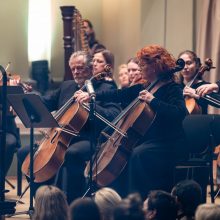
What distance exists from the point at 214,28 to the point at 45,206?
4799 mm

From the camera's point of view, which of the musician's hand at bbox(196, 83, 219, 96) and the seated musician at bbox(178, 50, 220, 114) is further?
the seated musician at bbox(178, 50, 220, 114)

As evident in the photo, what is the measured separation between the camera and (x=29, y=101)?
6008 mm

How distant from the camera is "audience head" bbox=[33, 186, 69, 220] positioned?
166 inches

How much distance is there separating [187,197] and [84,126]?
7.11ft

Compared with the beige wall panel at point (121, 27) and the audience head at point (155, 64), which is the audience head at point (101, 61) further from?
the beige wall panel at point (121, 27)

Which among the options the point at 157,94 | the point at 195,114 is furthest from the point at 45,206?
the point at 195,114

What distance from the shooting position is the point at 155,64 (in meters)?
6.10

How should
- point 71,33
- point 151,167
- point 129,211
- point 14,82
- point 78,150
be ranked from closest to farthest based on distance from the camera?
point 129,211
point 151,167
point 78,150
point 14,82
point 71,33

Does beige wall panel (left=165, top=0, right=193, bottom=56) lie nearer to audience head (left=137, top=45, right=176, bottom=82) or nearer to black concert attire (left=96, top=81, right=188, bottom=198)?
audience head (left=137, top=45, right=176, bottom=82)

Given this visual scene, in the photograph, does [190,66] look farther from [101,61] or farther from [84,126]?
[84,126]

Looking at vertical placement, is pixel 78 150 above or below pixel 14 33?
below

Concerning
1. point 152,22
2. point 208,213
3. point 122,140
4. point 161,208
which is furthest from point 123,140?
point 152,22

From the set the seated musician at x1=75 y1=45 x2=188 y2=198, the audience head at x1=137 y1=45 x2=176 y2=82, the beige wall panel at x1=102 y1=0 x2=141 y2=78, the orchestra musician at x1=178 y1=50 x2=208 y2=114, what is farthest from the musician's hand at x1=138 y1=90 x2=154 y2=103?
the beige wall panel at x1=102 y1=0 x2=141 y2=78

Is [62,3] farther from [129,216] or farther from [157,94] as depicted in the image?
[129,216]
